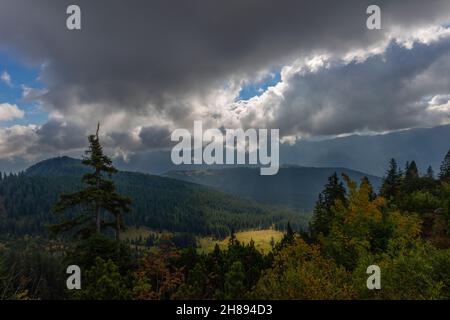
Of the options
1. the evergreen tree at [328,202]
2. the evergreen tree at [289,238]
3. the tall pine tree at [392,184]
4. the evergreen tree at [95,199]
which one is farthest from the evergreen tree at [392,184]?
the evergreen tree at [95,199]

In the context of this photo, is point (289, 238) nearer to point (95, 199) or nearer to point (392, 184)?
point (392, 184)

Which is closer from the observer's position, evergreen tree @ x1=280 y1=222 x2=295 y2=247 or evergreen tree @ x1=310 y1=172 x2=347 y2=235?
evergreen tree @ x1=310 y1=172 x2=347 y2=235

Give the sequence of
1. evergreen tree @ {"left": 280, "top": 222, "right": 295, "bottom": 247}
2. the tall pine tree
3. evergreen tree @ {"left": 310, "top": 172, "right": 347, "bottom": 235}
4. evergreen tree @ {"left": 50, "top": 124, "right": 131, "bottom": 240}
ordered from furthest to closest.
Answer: the tall pine tree → evergreen tree @ {"left": 280, "top": 222, "right": 295, "bottom": 247} → evergreen tree @ {"left": 310, "top": 172, "right": 347, "bottom": 235} → evergreen tree @ {"left": 50, "top": 124, "right": 131, "bottom": 240}

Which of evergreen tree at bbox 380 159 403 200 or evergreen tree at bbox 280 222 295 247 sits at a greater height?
evergreen tree at bbox 380 159 403 200

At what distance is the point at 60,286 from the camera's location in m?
99.8

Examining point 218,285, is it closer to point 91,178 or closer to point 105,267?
point 105,267

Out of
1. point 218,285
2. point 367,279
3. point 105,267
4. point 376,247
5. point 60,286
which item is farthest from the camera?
point 60,286

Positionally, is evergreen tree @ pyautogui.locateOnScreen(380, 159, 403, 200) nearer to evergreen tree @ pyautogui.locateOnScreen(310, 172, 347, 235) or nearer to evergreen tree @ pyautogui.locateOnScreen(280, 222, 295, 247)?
evergreen tree @ pyautogui.locateOnScreen(310, 172, 347, 235)

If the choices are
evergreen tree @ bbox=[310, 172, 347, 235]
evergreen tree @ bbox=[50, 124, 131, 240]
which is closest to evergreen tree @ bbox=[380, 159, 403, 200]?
evergreen tree @ bbox=[310, 172, 347, 235]

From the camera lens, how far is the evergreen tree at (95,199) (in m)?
22.8

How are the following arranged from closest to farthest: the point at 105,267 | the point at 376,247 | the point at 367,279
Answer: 1. the point at 367,279
2. the point at 105,267
3. the point at 376,247

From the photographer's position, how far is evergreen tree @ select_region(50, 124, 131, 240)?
2283cm

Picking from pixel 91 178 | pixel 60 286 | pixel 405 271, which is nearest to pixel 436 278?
pixel 405 271
